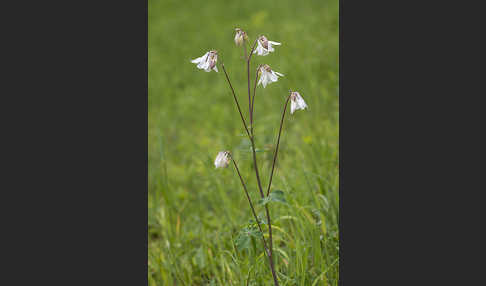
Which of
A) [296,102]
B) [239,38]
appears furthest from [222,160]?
[239,38]

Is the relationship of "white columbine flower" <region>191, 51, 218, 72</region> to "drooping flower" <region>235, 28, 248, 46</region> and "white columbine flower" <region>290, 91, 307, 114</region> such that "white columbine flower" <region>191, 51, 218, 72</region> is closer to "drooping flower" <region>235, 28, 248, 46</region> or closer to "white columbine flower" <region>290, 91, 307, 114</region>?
"drooping flower" <region>235, 28, 248, 46</region>

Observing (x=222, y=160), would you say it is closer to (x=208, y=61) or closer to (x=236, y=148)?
(x=208, y=61)

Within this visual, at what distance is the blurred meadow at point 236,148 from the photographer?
2691 mm

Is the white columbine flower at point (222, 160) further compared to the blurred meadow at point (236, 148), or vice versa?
the blurred meadow at point (236, 148)

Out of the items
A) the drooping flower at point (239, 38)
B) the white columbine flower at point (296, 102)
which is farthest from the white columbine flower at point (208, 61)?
the white columbine flower at point (296, 102)

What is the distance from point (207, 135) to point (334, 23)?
123 inches

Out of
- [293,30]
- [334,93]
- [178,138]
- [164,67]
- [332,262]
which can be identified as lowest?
[332,262]

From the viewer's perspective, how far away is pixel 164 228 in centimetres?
328

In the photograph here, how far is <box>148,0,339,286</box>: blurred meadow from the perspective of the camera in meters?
2.69

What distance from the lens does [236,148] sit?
10.3 ft

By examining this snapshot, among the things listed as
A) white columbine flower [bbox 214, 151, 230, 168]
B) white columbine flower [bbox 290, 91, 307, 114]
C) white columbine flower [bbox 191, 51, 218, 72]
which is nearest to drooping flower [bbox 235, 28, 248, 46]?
white columbine flower [bbox 191, 51, 218, 72]

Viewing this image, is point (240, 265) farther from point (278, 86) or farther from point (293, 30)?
point (293, 30)

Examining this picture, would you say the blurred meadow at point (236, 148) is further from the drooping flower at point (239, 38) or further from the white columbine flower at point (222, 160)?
the drooping flower at point (239, 38)

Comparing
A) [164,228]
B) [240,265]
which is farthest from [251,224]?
[164,228]
